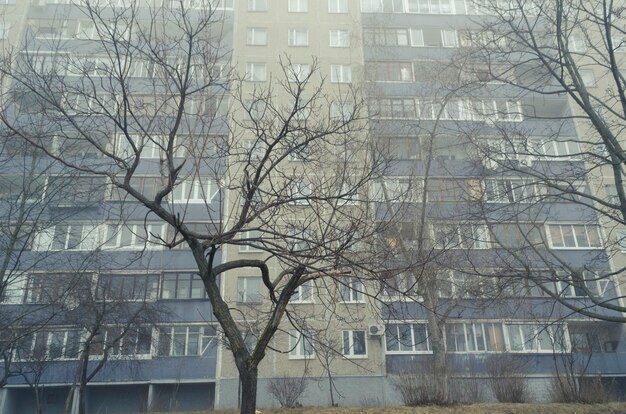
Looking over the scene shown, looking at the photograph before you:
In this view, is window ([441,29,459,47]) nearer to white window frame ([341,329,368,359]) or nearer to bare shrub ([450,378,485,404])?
white window frame ([341,329,368,359])

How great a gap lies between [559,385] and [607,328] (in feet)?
44.9

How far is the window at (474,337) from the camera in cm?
2589

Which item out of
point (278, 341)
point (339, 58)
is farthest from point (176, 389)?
point (339, 58)

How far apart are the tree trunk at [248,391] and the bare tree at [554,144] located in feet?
23.0

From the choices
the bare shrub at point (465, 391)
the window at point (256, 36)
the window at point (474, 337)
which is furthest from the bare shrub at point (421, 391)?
the window at point (256, 36)

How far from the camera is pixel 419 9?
118ft

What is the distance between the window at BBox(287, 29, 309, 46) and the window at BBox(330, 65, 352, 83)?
9.81ft

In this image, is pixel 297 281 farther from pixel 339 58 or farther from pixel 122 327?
pixel 339 58

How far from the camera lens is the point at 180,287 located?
1086 inches

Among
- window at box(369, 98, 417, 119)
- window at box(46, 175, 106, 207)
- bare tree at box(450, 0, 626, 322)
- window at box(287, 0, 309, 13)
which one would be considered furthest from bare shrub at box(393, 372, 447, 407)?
window at box(287, 0, 309, 13)

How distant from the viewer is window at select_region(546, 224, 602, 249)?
28.6 metres

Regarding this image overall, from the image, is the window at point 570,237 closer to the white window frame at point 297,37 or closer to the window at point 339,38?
the window at point 339,38

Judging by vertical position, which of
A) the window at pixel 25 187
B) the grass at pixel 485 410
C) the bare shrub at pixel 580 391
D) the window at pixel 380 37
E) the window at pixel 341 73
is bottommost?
the grass at pixel 485 410

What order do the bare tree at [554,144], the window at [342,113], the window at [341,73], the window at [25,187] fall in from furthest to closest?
the window at [341,73], the window at [25,187], the bare tree at [554,144], the window at [342,113]
